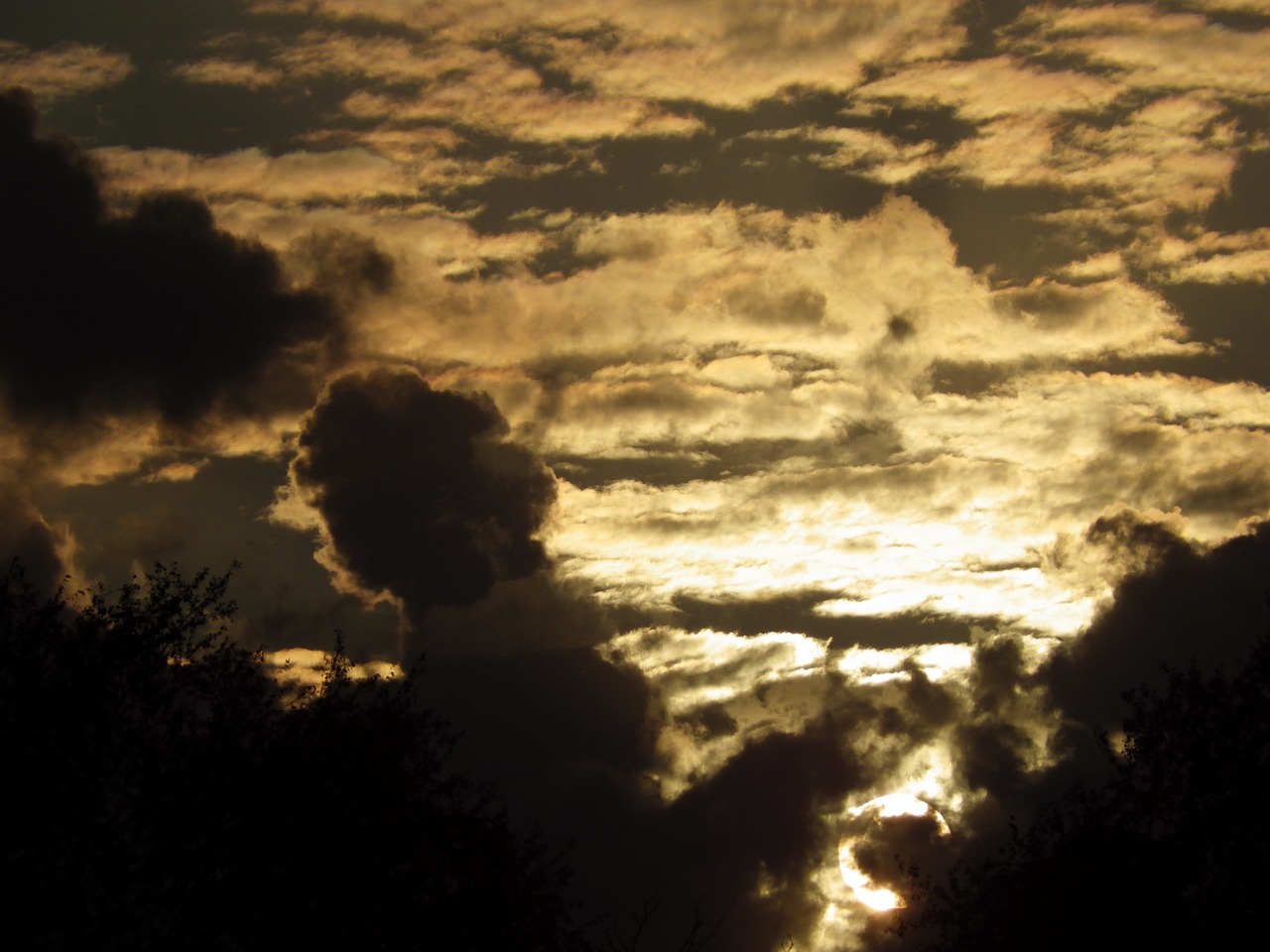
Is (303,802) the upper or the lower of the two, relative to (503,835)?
upper

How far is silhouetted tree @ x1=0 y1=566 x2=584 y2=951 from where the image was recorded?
39.0 m

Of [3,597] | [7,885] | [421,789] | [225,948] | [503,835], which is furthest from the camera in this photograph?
Answer: [503,835]

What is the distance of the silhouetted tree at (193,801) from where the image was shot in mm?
39031

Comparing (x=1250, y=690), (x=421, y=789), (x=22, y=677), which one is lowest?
(x=421, y=789)

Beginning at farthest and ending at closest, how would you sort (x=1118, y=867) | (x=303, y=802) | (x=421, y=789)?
(x=421, y=789)
(x=1118, y=867)
(x=303, y=802)

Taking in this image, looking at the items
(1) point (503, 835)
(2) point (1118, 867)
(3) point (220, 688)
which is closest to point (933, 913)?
(2) point (1118, 867)

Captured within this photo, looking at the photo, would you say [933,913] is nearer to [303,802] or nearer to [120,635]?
[303,802]

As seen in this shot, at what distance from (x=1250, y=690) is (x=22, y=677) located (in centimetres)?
4561

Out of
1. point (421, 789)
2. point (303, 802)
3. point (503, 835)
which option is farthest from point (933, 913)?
point (303, 802)

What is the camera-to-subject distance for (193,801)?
44.3m

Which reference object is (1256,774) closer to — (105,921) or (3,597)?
(105,921)

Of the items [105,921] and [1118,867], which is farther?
[1118,867]

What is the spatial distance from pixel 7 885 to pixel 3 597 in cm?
939

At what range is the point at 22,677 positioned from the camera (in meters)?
39.8
